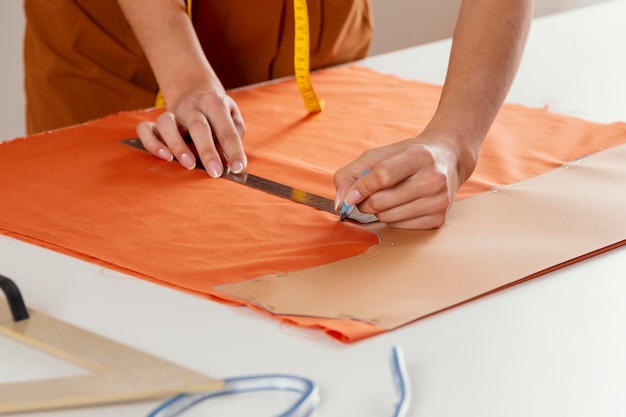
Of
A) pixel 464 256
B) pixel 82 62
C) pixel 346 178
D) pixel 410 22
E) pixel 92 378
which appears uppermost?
pixel 410 22

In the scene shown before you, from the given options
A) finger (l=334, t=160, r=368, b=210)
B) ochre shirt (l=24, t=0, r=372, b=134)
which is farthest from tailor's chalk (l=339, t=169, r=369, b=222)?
ochre shirt (l=24, t=0, r=372, b=134)

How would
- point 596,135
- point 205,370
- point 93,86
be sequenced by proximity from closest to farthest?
point 205,370, point 596,135, point 93,86

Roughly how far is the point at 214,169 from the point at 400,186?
31 centimetres

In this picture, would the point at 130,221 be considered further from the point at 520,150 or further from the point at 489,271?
the point at 520,150

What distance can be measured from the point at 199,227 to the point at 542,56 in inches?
46.2

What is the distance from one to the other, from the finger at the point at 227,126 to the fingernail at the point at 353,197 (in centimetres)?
27

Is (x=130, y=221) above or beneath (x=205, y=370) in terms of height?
above

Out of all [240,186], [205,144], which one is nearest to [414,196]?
[240,186]

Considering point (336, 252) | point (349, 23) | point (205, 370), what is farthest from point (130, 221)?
point (349, 23)

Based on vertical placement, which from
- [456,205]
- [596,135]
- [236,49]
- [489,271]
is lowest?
[489,271]

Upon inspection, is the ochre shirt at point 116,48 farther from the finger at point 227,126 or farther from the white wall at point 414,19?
the white wall at point 414,19

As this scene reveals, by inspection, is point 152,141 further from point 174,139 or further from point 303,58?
point 303,58

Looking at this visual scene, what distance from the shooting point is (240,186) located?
1277 mm

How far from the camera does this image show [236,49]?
6.06ft
